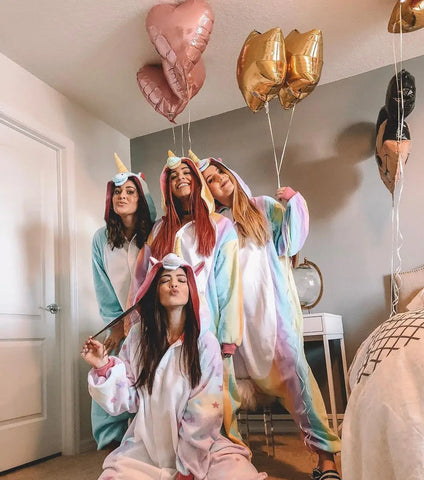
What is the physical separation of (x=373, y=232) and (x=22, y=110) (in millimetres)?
1976

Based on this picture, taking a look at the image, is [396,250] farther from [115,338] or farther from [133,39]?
[133,39]

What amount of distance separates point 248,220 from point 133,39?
3.59ft

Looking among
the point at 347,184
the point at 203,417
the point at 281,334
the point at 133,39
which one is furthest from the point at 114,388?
the point at 347,184

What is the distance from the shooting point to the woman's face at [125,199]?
2.08 meters

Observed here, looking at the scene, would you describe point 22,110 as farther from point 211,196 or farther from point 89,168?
point 211,196

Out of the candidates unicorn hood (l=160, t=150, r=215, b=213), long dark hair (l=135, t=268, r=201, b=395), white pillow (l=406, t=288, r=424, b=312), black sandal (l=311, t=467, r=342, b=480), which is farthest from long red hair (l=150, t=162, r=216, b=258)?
white pillow (l=406, t=288, r=424, b=312)

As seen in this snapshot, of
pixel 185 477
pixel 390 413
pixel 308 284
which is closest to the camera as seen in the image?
pixel 390 413

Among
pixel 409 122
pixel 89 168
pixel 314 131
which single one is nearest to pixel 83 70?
pixel 89 168

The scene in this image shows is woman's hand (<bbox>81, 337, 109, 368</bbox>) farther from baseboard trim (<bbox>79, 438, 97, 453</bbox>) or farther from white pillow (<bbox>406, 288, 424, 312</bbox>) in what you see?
white pillow (<bbox>406, 288, 424, 312</bbox>)

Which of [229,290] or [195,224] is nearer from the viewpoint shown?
[229,290]

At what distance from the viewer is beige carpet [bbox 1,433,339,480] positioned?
189 centimetres

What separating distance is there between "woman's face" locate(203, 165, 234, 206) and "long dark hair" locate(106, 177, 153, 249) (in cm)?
31

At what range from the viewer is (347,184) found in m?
2.70

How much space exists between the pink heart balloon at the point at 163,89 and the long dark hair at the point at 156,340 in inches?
39.4
